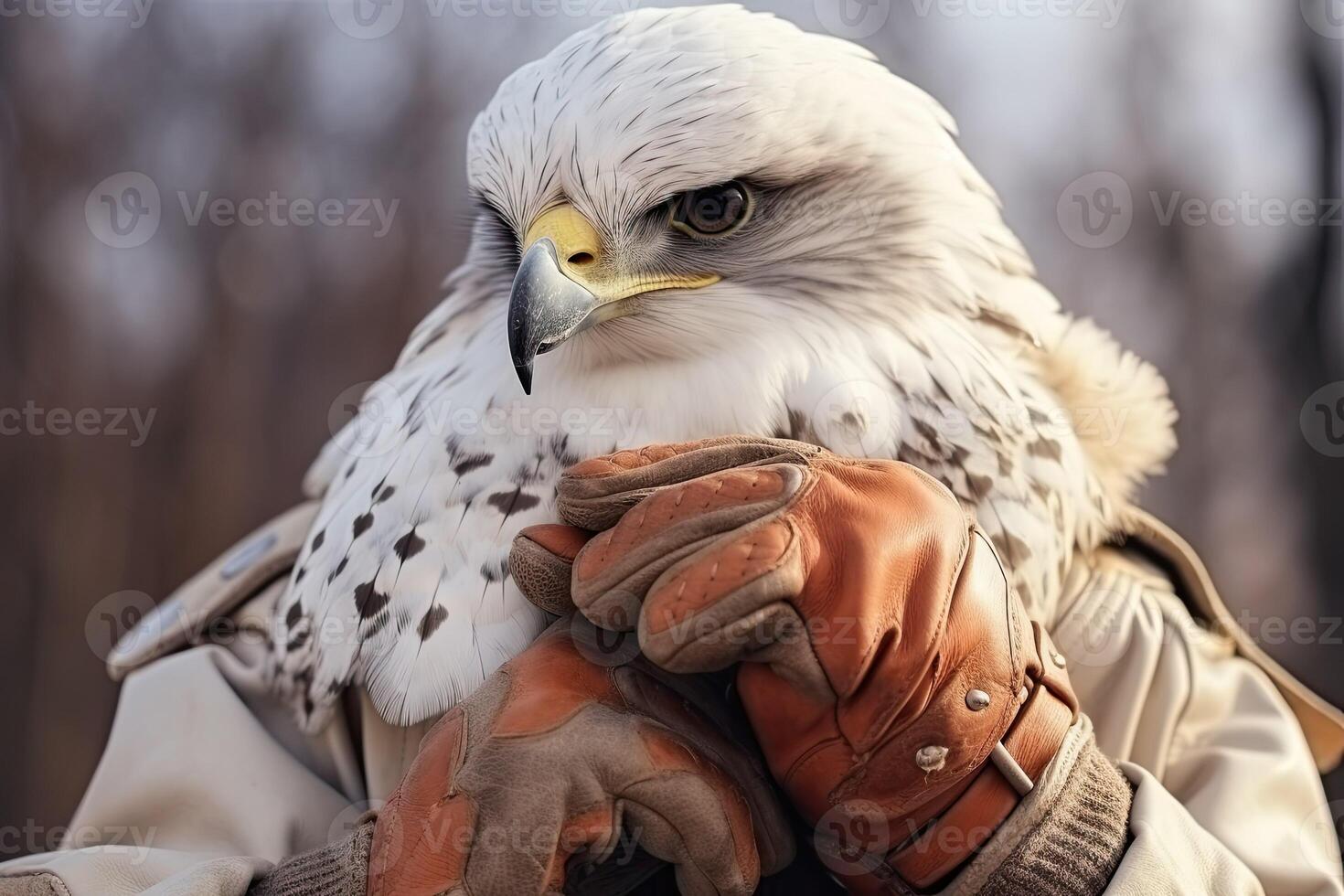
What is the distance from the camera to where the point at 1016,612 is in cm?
70

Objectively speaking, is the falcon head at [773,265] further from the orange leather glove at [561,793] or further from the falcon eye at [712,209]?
the orange leather glove at [561,793]

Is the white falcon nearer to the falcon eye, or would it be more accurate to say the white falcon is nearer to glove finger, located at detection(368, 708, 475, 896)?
the falcon eye

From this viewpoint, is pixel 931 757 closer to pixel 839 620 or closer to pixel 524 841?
pixel 839 620

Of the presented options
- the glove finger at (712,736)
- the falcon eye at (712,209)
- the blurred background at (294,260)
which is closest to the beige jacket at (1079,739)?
the glove finger at (712,736)

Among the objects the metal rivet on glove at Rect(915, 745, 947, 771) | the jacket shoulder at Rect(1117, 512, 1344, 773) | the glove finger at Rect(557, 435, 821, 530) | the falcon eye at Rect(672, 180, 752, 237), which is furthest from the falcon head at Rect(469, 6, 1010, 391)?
the metal rivet on glove at Rect(915, 745, 947, 771)

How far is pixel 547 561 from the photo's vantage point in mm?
693

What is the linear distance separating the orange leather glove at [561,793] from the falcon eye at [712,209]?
400mm

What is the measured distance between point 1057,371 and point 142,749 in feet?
3.14

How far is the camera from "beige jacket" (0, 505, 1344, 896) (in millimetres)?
761

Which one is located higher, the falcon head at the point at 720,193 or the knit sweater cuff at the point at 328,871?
the falcon head at the point at 720,193

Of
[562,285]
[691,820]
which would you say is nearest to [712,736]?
[691,820]

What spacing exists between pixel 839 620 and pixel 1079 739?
24 cm

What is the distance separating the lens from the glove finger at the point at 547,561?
2.27 feet

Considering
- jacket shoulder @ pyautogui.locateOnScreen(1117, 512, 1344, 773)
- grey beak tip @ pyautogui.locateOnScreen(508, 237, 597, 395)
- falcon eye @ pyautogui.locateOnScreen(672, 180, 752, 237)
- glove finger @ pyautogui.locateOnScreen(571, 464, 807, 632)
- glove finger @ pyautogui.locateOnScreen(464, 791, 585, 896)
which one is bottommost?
jacket shoulder @ pyautogui.locateOnScreen(1117, 512, 1344, 773)
